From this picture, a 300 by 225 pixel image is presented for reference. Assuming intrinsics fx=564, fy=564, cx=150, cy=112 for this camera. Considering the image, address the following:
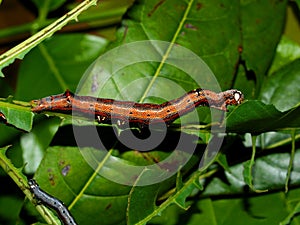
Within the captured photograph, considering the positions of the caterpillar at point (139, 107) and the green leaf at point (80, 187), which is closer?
the caterpillar at point (139, 107)

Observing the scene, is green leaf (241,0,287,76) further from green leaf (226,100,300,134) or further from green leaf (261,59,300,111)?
green leaf (226,100,300,134)

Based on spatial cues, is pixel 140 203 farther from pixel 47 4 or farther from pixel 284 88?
pixel 47 4

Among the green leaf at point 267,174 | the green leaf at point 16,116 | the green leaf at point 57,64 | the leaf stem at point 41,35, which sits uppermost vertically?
the leaf stem at point 41,35

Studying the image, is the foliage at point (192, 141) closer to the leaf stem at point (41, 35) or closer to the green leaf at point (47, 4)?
the leaf stem at point (41, 35)

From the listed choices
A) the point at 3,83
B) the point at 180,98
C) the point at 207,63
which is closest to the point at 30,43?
the point at 180,98

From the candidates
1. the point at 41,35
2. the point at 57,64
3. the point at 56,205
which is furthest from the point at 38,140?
the point at 41,35

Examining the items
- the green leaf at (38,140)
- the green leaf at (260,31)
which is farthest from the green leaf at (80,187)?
the green leaf at (260,31)

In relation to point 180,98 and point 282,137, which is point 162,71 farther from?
point 282,137

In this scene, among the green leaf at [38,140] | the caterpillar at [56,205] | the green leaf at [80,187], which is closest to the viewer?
the caterpillar at [56,205]

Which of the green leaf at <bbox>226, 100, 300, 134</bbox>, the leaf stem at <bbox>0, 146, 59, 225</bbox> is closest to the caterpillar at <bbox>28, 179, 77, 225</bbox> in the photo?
the leaf stem at <bbox>0, 146, 59, 225</bbox>

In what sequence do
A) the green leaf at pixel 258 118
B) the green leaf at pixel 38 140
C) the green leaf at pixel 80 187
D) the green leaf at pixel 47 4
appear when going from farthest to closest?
the green leaf at pixel 47 4
the green leaf at pixel 38 140
the green leaf at pixel 80 187
the green leaf at pixel 258 118
